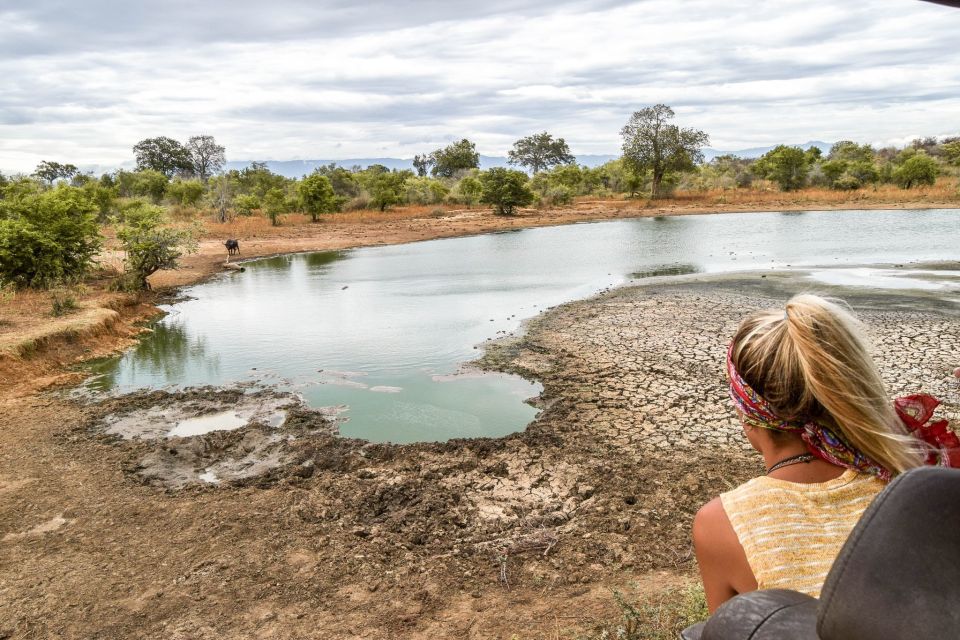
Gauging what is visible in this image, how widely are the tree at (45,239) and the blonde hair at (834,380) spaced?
16.0 m

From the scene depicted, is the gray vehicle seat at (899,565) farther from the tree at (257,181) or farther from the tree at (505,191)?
the tree at (257,181)

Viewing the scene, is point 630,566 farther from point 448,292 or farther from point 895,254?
point 895,254

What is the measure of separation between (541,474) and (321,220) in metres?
33.9

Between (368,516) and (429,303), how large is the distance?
32.9ft

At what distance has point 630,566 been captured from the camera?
4.00 m

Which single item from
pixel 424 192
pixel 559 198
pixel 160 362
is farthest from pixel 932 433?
pixel 424 192

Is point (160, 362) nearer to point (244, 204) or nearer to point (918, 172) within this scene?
point (244, 204)

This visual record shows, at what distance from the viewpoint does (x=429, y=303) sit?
48.2ft

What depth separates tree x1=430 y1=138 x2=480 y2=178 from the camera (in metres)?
66.2

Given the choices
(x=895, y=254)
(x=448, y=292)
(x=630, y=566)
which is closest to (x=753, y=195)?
(x=895, y=254)

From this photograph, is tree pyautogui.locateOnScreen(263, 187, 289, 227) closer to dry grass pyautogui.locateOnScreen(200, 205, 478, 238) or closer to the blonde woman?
dry grass pyautogui.locateOnScreen(200, 205, 478, 238)

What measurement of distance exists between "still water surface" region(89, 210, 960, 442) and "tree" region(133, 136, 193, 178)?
4522 cm

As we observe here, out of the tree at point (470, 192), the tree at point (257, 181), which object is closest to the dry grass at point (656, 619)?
the tree at point (470, 192)

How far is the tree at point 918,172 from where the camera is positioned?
4003 cm
